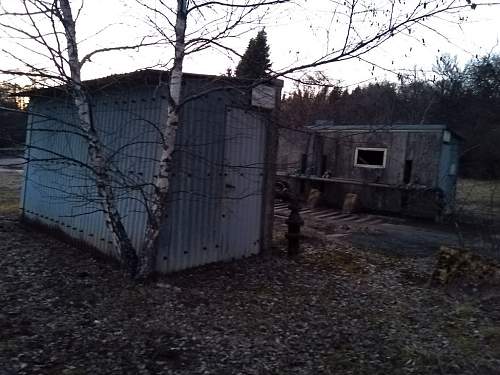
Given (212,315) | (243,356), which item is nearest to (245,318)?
(212,315)

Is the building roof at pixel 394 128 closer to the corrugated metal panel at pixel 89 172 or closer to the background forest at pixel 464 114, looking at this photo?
the background forest at pixel 464 114

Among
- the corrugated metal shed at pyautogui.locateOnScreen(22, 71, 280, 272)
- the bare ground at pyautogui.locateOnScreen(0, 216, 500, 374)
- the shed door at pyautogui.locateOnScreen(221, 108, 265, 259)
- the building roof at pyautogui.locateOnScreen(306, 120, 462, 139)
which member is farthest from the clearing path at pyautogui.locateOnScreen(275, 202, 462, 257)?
the corrugated metal shed at pyautogui.locateOnScreen(22, 71, 280, 272)

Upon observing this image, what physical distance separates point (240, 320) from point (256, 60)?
121 inches

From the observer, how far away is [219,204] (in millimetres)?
6160

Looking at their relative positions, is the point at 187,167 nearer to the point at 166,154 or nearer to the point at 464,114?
the point at 166,154

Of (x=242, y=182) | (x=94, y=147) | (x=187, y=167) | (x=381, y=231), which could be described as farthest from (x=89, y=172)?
(x=381, y=231)

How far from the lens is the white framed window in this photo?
12.5m

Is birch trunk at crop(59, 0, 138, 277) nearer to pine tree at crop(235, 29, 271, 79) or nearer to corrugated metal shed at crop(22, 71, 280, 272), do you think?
corrugated metal shed at crop(22, 71, 280, 272)

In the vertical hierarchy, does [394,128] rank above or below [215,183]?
above

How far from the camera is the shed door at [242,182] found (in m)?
6.25

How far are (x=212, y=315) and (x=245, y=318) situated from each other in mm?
348

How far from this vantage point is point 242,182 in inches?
255

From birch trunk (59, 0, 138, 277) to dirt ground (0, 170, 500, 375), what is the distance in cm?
38

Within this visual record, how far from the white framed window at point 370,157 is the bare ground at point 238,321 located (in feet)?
21.6
